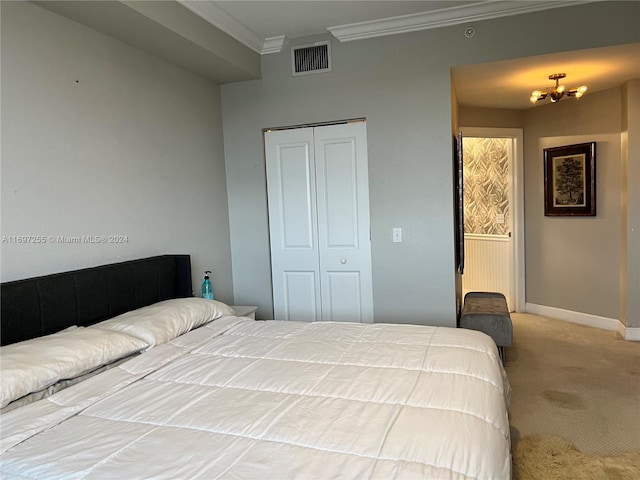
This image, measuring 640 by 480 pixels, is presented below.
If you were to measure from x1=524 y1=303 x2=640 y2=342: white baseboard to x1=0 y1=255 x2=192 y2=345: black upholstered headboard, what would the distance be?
397cm

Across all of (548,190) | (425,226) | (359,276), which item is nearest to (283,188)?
(359,276)

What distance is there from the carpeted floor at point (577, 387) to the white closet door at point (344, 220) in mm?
1292

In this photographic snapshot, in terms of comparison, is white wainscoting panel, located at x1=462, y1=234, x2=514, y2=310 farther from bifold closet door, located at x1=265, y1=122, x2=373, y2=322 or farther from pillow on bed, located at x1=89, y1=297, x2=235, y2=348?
pillow on bed, located at x1=89, y1=297, x2=235, y2=348

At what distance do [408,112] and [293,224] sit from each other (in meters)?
1.29

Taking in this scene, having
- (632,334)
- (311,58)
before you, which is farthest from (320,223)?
(632,334)

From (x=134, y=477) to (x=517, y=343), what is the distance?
3.81 m

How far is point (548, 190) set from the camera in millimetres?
4902

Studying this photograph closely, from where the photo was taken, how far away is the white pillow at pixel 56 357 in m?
1.52

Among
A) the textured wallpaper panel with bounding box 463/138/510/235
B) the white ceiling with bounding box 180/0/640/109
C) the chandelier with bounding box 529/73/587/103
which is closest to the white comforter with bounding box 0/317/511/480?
the white ceiling with bounding box 180/0/640/109

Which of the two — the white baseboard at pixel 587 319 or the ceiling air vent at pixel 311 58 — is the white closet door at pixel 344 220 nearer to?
the ceiling air vent at pixel 311 58

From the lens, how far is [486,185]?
5648 mm

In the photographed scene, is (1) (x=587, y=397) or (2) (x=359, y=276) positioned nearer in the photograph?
(1) (x=587, y=397)

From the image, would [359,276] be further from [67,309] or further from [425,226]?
[67,309]

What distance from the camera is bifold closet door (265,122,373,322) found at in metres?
3.52
